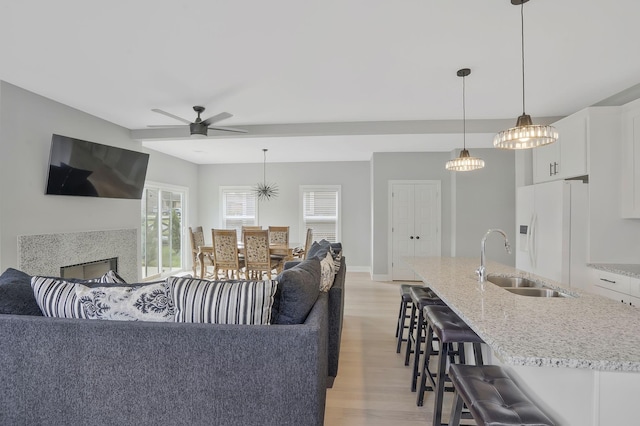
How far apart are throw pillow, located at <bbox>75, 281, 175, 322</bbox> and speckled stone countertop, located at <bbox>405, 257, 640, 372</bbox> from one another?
1539 mm

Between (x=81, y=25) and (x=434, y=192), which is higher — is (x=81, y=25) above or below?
above

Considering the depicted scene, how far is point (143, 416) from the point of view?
4.48ft

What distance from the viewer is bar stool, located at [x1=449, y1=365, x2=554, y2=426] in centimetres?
105

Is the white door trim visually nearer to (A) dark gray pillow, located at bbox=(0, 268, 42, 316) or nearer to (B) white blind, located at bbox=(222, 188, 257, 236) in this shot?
(B) white blind, located at bbox=(222, 188, 257, 236)

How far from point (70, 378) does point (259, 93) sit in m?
2.65

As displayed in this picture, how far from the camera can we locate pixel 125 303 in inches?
60.2

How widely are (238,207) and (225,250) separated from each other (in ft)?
8.12

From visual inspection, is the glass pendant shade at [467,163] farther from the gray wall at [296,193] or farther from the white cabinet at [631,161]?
the gray wall at [296,193]

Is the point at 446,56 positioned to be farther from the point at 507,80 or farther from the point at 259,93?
the point at 259,93

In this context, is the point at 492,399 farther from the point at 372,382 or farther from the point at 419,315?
the point at 372,382

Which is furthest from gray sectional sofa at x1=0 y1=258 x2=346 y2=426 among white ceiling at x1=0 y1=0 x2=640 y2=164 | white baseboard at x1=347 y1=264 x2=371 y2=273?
white baseboard at x1=347 y1=264 x2=371 y2=273

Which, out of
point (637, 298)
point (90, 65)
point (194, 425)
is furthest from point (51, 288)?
point (637, 298)

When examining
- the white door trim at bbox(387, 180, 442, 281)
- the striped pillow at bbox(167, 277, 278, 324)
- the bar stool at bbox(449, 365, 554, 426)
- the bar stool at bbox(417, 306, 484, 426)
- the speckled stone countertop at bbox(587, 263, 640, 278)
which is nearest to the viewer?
the bar stool at bbox(449, 365, 554, 426)

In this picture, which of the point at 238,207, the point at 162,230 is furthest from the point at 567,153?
the point at 162,230
